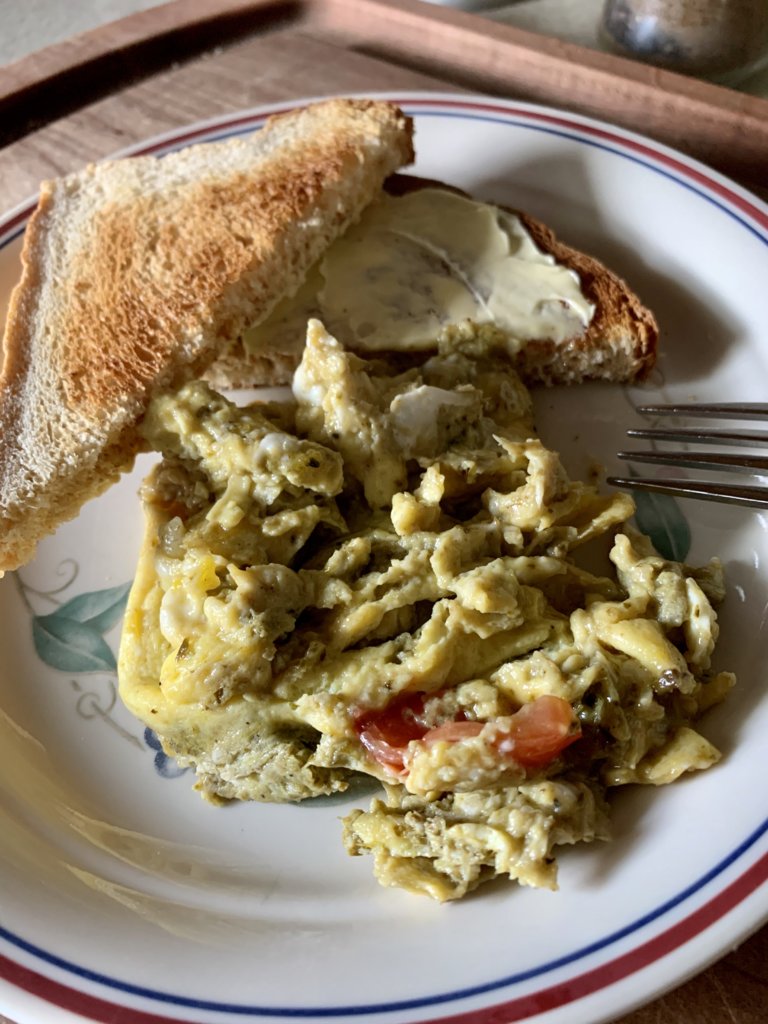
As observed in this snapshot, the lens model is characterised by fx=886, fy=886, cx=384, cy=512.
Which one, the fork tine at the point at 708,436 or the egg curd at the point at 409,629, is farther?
the fork tine at the point at 708,436

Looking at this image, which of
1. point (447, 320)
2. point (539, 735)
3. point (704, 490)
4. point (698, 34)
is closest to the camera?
point (539, 735)

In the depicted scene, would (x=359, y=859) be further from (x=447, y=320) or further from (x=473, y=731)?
(x=447, y=320)

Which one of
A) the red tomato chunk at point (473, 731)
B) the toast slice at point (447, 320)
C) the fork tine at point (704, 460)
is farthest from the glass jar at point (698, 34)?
the red tomato chunk at point (473, 731)

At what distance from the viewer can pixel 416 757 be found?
1380 mm

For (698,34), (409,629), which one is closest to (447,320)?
(409,629)

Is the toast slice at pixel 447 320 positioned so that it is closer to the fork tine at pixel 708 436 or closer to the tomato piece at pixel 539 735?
the fork tine at pixel 708 436

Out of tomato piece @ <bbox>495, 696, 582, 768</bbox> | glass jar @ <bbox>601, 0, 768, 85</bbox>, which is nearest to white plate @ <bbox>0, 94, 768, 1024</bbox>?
tomato piece @ <bbox>495, 696, 582, 768</bbox>

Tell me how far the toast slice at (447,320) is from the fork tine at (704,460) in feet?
1.00

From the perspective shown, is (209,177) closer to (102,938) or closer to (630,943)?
(102,938)

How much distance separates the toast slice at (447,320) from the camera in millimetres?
2070

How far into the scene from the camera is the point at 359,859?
154cm

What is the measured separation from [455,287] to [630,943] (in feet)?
4.81

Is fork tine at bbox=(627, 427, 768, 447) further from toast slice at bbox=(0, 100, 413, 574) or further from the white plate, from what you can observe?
toast slice at bbox=(0, 100, 413, 574)

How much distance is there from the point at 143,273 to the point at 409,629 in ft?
3.77
